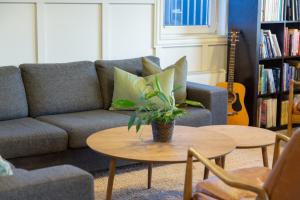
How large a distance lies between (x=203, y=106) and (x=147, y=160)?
1.49 meters

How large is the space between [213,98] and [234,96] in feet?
2.61

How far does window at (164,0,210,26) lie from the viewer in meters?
4.86

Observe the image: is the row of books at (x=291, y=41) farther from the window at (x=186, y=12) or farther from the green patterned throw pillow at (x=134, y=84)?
the green patterned throw pillow at (x=134, y=84)

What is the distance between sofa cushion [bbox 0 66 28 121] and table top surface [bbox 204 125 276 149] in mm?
1276

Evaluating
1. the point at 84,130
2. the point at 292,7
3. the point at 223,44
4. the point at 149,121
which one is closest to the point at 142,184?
the point at 84,130

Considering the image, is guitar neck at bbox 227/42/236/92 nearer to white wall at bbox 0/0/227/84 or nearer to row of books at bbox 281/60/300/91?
white wall at bbox 0/0/227/84

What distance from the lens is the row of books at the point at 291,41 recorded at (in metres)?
5.05

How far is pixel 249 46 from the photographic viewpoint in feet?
15.9

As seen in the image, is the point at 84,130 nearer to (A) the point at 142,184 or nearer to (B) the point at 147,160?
(A) the point at 142,184

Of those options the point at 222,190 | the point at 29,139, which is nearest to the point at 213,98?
the point at 29,139

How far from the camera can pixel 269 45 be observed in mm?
4957

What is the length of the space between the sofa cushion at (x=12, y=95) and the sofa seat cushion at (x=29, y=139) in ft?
0.42

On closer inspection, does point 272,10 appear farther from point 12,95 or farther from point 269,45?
point 12,95

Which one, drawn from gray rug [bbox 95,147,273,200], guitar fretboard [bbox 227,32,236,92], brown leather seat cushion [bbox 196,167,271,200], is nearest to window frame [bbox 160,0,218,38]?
guitar fretboard [bbox 227,32,236,92]
